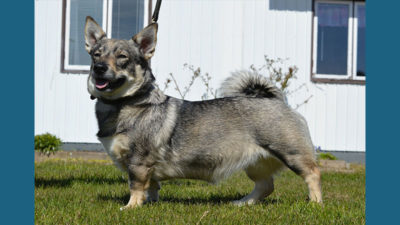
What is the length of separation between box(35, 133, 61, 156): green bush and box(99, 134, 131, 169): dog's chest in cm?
536

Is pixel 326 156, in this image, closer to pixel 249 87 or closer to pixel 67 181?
pixel 249 87

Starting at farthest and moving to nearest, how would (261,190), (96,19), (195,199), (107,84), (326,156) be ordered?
1. (96,19)
2. (326,156)
3. (195,199)
4. (261,190)
5. (107,84)

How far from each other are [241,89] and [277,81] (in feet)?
16.7

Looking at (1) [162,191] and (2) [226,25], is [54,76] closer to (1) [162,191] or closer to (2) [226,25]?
(2) [226,25]

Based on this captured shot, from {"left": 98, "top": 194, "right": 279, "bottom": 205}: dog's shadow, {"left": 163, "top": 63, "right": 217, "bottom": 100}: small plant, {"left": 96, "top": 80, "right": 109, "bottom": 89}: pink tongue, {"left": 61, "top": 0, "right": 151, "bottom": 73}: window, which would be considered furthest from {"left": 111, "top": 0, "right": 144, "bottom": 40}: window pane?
{"left": 96, "top": 80, "right": 109, "bottom": 89}: pink tongue

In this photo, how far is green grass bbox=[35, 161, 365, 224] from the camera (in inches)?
149

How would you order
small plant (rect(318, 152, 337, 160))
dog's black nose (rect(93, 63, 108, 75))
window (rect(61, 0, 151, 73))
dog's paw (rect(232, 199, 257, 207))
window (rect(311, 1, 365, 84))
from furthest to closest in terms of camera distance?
window (rect(311, 1, 365, 84)) < window (rect(61, 0, 151, 73)) < small plant (rect(318, 152, 337, 160)) < dog's paw (rect(232, 199, 257, 207)) < dog's black nose (rect(93, 63, 108, 75))

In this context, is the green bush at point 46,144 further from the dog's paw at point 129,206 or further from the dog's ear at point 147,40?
the dog's paw at point 129,206

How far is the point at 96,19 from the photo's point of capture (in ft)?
33.4

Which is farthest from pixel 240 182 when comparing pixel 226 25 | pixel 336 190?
pixel 226 25

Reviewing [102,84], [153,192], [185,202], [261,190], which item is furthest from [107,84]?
[261,190]

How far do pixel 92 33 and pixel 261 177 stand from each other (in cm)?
234

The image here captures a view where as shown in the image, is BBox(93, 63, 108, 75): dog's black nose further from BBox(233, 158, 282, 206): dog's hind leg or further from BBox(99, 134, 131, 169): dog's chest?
BBox(233, 158, 282, 206): dog's hind leg

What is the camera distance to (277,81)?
993 centimetres
